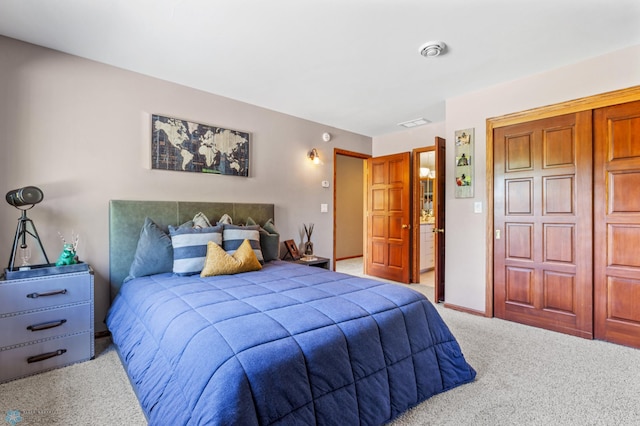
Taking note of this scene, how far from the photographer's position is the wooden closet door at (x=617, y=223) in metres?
2.59

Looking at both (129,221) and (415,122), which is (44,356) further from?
(415,122)

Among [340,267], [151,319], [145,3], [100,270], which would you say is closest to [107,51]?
[145,3]

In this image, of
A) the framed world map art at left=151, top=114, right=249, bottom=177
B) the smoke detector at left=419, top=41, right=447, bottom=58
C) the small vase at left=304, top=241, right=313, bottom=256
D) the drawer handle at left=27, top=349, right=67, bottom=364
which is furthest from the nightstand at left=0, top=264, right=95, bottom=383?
the smoke detector at left=419, top=41, right=447, bottom=58

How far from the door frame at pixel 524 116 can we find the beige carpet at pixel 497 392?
855 millimetres

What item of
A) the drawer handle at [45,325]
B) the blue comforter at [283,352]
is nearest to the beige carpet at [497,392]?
the blue comforter at [283,352]

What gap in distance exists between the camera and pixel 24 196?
7.20 feet

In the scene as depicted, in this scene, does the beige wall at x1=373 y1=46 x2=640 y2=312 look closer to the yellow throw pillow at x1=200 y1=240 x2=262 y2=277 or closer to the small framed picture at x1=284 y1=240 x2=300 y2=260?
the small framed picture at x1=284 y1=240 x2=300 y2=260

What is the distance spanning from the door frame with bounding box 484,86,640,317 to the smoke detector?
1.23 metres

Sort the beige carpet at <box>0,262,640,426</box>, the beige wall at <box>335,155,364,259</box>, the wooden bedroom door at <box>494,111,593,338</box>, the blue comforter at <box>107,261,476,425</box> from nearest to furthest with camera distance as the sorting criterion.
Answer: the blue comforter at <box>107,261,476,425</box>
the beige carpet at <box>0,262,640,426</box>
the wooden bedroom door at <box>494,111,593,338</box>
the beige wall at <box>335,155,364,259</box>

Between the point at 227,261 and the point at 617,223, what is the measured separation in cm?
337

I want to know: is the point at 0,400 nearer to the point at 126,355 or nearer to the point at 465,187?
the point at 126,355

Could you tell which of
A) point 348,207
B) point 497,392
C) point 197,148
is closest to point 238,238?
point 197,148

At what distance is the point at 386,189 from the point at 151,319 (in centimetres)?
412

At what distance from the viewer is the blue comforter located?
123 centimetres
